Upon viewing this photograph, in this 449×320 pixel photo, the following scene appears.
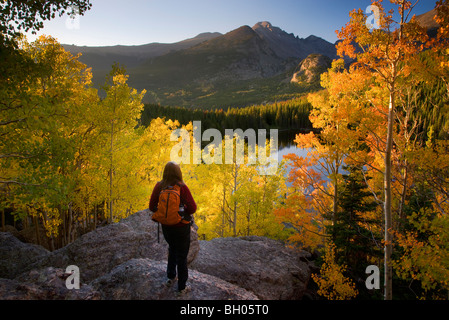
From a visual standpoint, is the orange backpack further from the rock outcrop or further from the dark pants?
the rock outcrop

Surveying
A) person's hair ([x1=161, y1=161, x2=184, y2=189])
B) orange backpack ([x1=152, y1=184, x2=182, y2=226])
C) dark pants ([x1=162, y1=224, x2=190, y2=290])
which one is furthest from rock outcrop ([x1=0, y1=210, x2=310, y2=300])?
person's hair ([x1=161, y1=161, x2=184, y2=189])

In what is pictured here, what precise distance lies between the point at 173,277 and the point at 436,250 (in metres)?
6.36

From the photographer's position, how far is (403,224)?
10.3m

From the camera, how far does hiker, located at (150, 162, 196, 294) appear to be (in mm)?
4184

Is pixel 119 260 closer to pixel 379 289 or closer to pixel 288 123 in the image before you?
pixel 379 289

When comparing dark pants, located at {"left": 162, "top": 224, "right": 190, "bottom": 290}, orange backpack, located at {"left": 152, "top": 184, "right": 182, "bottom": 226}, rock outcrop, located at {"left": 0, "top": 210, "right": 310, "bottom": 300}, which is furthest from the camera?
rock outcrop, located at {"left": 0, "top": 210, "right": 310, "bottom": 300}

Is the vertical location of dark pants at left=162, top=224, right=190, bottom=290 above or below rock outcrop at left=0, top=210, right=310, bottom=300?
above

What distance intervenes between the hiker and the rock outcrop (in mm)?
963

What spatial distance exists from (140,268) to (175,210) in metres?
2.20

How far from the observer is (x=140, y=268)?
5316mm

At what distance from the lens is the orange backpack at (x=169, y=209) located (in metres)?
4.16

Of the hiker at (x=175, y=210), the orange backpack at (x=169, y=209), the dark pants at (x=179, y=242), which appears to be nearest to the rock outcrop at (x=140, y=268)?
the dark pants at (x=179, y=242)
